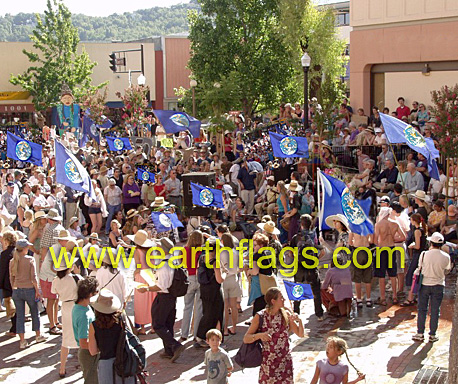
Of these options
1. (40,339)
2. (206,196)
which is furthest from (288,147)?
(40,339)

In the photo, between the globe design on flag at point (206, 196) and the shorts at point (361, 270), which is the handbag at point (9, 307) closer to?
the globe design on flag at point (206, 196)

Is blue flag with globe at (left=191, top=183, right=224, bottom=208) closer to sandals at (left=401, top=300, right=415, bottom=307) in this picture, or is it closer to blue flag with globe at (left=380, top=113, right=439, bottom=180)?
blue flag with globe at (left=380, top=113, right=439, bottom=180)

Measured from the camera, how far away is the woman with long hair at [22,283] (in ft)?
35.5

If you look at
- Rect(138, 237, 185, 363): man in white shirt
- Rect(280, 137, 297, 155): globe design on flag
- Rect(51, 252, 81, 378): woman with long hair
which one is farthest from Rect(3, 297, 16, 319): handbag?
Rect(280, 137, 297, 155): globe design on flag

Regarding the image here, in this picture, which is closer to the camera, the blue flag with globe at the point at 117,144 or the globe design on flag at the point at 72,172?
the globe design on flag at the point at 72,172

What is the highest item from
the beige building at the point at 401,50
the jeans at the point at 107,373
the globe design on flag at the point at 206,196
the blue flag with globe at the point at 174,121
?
the beige building at the point at 401,50

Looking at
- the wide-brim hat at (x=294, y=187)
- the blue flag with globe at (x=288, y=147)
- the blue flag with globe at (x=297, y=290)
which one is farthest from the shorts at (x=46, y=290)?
the blue flag with globe at (x=288, y=147)

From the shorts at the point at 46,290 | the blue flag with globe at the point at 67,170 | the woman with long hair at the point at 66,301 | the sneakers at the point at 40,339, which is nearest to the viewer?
the woman with long hair at the point at 66,301

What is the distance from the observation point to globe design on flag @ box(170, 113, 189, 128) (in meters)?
21.4

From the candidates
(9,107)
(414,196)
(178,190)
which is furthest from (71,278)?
(9,107)

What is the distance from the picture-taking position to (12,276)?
1094 cm

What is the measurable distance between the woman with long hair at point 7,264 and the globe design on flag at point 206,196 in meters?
5.17

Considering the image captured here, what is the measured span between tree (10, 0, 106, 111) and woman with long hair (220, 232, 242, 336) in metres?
40.0

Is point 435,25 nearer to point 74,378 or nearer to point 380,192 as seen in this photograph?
point 380,192
